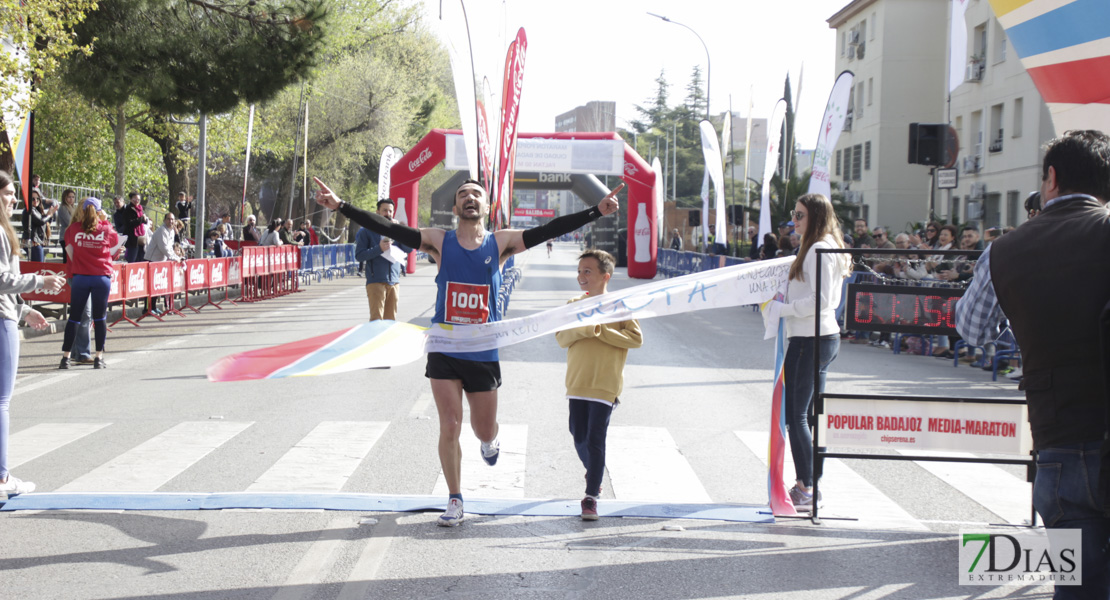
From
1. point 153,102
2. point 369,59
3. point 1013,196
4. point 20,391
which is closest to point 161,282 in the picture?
→ point 153,102

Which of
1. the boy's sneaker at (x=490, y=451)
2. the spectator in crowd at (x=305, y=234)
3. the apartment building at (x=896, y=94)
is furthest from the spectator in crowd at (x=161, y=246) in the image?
the apartment building at (x=896, y=94)

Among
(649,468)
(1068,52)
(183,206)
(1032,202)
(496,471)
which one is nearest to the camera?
(1032,202)

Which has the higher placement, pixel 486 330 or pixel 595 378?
pixel 486 330

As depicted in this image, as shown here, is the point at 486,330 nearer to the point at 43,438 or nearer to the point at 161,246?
the point at 43,438

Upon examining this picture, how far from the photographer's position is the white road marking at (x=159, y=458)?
6.36 metres

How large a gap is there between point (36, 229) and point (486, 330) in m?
17.4

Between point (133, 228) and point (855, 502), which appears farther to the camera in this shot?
point (133, 228)

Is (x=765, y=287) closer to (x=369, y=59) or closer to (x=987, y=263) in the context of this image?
(x=987, y=263)

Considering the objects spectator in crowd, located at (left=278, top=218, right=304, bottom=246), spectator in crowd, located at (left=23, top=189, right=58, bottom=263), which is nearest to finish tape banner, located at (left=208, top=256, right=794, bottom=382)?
spectator in crowd, located at (left=23, top=189, right=58, bottom=263)

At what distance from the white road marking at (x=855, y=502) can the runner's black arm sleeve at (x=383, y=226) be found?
9.40 feet

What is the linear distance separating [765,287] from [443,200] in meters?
39.5

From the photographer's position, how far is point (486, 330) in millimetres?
5508

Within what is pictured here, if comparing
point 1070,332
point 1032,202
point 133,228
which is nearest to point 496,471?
point 1032,202

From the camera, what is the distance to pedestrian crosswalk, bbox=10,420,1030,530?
20.6ft
